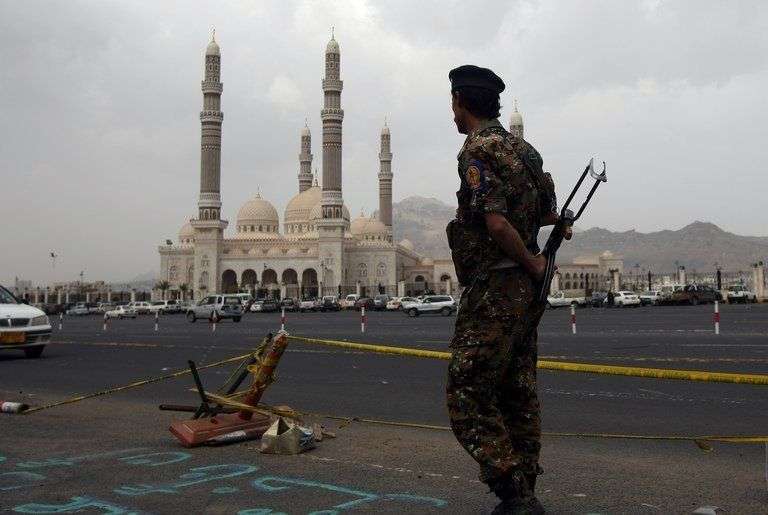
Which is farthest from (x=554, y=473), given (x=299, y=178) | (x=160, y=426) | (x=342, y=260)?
(x=299, y=178)

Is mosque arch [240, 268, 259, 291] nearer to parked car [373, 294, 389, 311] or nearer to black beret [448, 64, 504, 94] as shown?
parked car [373, 294, 389, 311]

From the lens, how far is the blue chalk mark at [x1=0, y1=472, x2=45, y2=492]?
13.4ft

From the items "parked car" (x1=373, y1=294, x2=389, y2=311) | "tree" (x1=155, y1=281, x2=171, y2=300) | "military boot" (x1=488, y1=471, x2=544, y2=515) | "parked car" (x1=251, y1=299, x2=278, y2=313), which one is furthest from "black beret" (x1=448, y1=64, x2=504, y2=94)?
"tree" (x1=155, y1=281, x2=171, y2=300)

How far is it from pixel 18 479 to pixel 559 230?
10.4ft

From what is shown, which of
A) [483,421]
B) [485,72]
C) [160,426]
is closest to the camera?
[483,421]

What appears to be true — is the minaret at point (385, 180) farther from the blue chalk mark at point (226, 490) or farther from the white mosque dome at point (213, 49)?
the blue chalk mark at point (226, 490)

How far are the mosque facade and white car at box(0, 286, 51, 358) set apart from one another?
2396 inches

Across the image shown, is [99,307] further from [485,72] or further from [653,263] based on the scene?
[653,263]

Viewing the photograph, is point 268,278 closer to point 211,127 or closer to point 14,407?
point 211,127

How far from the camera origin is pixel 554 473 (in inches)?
165

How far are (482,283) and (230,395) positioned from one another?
2892 mm

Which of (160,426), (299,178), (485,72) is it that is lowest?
(160,426)

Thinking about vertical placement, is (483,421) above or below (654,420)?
above

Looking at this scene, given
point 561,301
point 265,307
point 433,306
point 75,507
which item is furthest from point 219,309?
point 75,507
